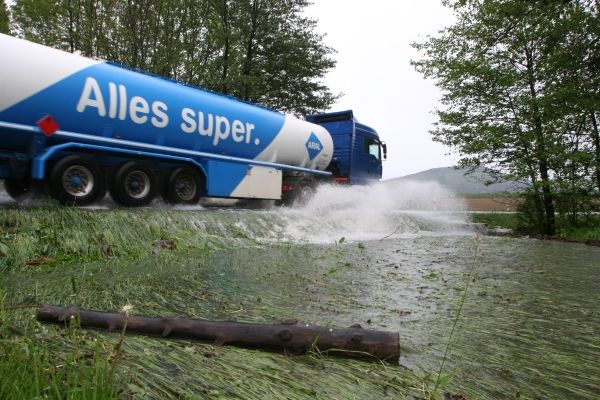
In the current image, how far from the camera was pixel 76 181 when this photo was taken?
7.94 meters

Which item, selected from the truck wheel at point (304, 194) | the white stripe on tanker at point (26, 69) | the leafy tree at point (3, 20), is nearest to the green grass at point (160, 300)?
the white stripe on tanker at point (26, 69)

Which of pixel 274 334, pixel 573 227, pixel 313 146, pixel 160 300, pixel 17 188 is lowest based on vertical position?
pixel 160 300

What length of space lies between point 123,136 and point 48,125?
60.2 inches

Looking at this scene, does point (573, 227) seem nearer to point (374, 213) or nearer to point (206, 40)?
point (374, 213)

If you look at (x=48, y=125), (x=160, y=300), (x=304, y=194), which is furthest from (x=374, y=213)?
(x=160, y=300)

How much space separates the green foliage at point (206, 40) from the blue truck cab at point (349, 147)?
743cm

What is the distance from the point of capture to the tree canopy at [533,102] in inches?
606

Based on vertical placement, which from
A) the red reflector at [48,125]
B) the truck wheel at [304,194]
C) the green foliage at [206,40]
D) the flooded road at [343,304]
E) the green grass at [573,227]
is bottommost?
the flooded road at [343,304]

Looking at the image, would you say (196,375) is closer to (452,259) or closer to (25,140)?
(452,259)

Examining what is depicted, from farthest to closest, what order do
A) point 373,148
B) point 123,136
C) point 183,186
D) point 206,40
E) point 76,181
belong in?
point 206,40, point 373,148, point 183,186, point 123,136, point 76,181

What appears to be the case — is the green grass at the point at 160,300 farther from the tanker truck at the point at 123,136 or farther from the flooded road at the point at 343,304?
the tanker truck at the point at 123,136

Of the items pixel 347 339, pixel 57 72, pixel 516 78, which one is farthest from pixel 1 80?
pixel 516 78

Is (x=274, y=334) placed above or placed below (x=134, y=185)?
below

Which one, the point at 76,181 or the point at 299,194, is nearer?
the point at 76,181
